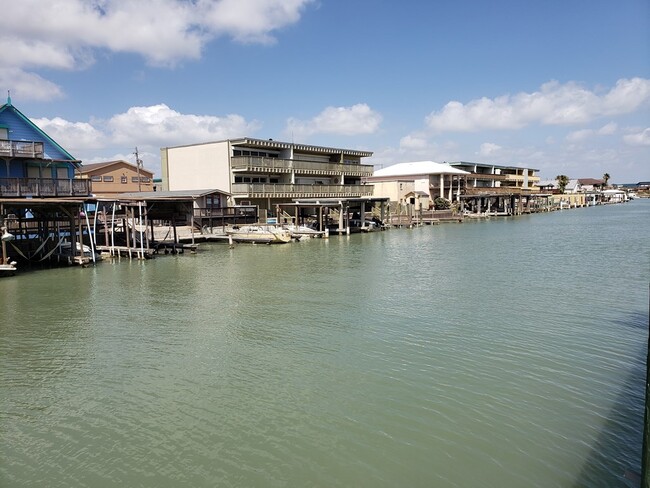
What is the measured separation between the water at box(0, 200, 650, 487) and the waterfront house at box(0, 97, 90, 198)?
11.0 m

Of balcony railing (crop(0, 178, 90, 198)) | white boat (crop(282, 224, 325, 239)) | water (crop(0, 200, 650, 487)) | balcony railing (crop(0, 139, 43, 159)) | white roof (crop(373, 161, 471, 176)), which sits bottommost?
water (crop(0, 200, 650, 487))

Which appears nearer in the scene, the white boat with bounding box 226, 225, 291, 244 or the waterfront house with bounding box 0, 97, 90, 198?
the waterfront house with bounding box 0, 97, 90, 198

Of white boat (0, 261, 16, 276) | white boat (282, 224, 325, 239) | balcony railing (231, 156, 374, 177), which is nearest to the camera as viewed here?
white boat (0, 261, 16, 276)

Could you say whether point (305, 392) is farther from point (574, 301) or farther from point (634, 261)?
point (634, 261)

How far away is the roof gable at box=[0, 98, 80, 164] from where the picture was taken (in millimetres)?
32312

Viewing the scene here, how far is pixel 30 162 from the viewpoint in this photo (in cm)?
3331

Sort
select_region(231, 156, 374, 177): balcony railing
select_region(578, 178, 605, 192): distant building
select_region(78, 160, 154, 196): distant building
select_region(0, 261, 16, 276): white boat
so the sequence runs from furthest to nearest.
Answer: select_region(578, 178, 605, 192): distant building → select_region(78, 160, 154, 196): distant building → select_region(231, 156, 374, 177): balcony railing → select_region(0, 261, 16, 276): white boat

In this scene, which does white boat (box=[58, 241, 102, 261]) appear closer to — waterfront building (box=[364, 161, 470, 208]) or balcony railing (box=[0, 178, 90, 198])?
balcony railing (box=[0, 178, 90, 198])

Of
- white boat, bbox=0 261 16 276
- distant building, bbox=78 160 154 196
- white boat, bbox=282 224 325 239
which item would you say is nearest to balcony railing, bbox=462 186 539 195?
white boat, bbox=282 224 325 239

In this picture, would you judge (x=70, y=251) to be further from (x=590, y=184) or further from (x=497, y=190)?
(x=590, y=184)

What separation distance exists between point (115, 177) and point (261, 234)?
32.8 metres

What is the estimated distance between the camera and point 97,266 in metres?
28.4

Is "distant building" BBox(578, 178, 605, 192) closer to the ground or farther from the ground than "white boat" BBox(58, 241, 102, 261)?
farther from the ground

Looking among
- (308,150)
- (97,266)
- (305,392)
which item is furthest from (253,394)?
(308,150)
